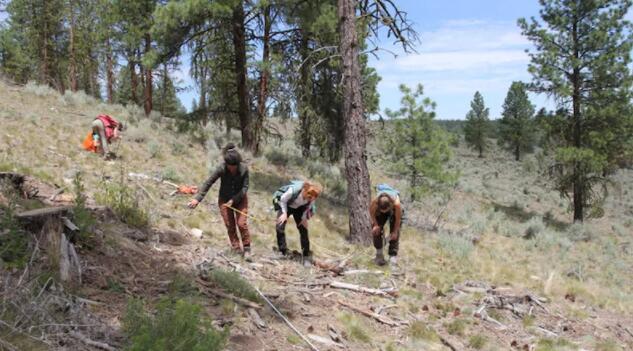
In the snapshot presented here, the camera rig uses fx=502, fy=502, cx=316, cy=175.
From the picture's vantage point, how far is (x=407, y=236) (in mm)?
11570

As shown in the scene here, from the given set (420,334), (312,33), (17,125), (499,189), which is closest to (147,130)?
(17,125)

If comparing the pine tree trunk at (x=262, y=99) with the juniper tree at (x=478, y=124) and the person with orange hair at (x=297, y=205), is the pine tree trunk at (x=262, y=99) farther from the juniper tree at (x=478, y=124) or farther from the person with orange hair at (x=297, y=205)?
the juniper tree at (x=478, y=124)

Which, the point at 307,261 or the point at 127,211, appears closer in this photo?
the point at 127,211

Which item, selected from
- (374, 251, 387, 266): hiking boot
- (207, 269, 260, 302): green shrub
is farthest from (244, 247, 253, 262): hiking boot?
(374, 251, 387, 266): hiking boot

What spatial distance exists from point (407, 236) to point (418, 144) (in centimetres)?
711

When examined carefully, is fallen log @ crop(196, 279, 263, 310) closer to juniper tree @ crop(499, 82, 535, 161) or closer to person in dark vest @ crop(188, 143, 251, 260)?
person in dark vest @ crop(188, 143, 251, 260)

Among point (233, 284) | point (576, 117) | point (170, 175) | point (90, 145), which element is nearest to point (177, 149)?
point (90, 145)

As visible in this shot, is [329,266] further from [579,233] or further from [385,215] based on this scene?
[579,233]

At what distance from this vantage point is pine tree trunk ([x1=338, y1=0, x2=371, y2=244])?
9766 millimetres

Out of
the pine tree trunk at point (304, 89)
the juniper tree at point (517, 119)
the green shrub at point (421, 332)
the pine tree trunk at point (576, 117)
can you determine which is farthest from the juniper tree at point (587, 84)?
the juniper tree at point (517, 119)

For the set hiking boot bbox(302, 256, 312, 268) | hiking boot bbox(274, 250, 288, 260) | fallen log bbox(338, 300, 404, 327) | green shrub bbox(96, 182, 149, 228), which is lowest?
fallen log bbox(338, 300, 404, 327)

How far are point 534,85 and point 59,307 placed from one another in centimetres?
2016

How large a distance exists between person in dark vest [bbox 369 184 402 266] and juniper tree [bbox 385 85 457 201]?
29.0ft

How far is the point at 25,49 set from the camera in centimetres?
3500
